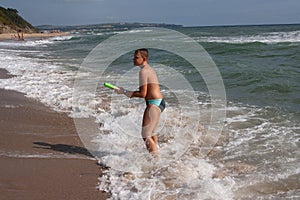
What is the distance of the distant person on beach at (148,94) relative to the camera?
14.9ft

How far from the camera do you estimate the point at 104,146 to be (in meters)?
5.47

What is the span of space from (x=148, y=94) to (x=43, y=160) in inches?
63.6

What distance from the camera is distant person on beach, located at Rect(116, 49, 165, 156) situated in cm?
454

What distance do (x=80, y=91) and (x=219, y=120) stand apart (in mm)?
4440

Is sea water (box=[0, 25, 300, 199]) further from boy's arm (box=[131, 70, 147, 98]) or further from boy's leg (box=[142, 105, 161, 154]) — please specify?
boy's arm (box=[131, 70, 147, 98])

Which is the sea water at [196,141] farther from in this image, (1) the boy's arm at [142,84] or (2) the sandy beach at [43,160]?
(1) the boy's arm at [142,84]

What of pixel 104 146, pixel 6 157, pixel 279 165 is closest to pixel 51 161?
pixel 6 157

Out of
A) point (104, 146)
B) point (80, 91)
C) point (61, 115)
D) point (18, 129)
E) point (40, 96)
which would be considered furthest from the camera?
point (80, 91)

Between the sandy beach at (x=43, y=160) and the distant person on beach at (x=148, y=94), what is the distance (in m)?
0.83

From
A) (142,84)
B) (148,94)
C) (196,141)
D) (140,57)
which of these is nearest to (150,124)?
(148,94)

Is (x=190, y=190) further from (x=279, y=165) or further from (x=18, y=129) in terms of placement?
(x=18, y=129)

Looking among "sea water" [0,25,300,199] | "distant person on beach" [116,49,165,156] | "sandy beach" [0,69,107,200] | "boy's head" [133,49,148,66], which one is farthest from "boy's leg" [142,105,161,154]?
"sandy beach" [0,69,107,200]

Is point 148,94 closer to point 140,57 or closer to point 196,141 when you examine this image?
point 140,57

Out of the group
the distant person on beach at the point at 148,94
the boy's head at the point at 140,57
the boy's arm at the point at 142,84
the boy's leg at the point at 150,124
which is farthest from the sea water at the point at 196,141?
the boy's head at the point at 140,57
